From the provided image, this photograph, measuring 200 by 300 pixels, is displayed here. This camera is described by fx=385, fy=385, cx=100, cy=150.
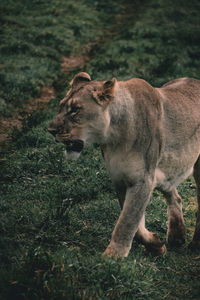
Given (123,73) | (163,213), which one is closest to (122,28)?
(123,73)

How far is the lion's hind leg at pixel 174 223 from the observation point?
477 cm

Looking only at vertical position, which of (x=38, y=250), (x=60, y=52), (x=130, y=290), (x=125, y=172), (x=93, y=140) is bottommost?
(x=60, y=52)

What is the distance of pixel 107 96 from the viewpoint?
3709mm

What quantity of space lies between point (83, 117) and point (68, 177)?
7.83 ft

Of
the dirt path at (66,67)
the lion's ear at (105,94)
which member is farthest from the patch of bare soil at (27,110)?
the lion's ear at (105,94)

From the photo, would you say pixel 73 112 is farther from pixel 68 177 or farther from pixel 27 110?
pixel 27 110

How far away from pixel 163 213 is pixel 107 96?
2372 mm

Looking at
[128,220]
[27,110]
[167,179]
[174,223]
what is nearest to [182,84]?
[167,179]

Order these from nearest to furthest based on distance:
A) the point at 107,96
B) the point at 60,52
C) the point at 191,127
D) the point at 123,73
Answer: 1. the point at 107,96
2. the point at 191,127
3. the point at 123,73
4. the point at 60,52

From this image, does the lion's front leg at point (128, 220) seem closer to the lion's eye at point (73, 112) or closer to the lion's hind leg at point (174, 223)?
the lion's eye at point (73, 112)

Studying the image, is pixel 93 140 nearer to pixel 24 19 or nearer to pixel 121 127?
pixel 121 127

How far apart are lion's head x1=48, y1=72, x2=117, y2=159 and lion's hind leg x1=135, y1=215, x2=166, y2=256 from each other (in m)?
1.15

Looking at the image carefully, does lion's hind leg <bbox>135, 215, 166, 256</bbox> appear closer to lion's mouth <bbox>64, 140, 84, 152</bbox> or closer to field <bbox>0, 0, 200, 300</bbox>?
field <bbox>0, 0, 200, 300</bbox>

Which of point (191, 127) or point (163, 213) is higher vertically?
point (191, 127)
